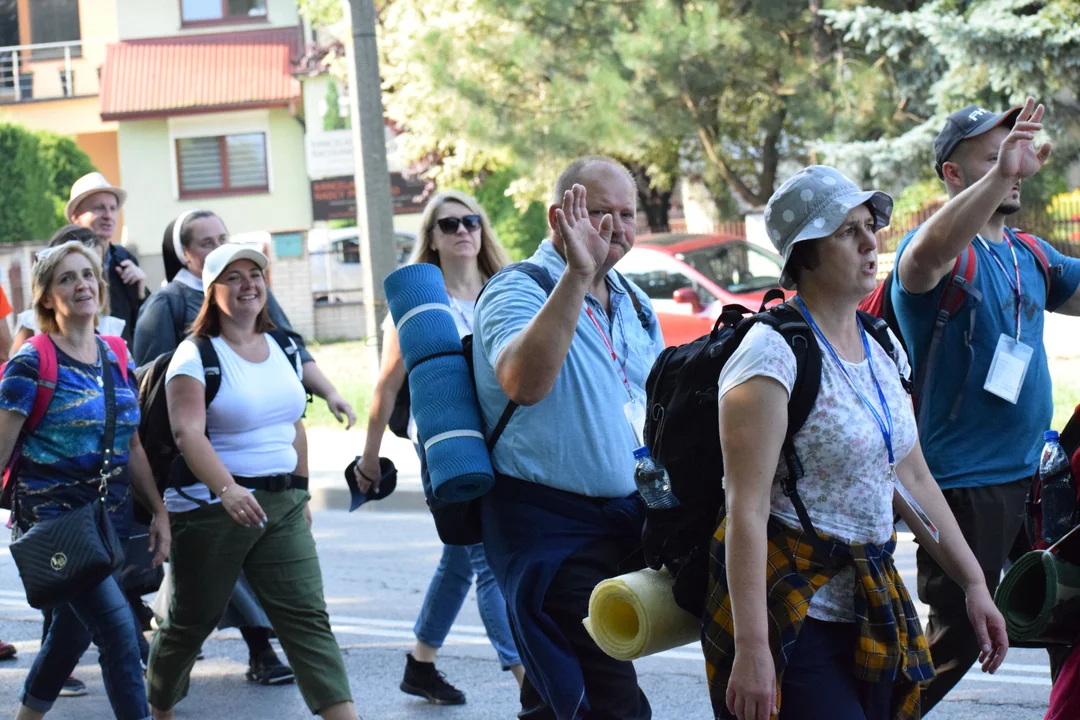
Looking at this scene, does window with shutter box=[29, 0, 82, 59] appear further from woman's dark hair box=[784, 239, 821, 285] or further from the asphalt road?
woman's dark hair box=[784, 239, 821, 285]

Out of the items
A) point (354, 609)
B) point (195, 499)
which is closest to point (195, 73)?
point (354, 609)

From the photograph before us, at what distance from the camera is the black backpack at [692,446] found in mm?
3182

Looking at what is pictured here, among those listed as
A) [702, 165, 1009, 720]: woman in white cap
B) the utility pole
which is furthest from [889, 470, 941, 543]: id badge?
the utility pole

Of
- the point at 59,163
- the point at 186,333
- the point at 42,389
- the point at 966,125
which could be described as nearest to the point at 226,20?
the point at 59,163

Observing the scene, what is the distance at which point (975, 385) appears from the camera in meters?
4.38

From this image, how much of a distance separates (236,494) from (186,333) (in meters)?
1.53

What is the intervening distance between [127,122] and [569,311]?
32.0 metres

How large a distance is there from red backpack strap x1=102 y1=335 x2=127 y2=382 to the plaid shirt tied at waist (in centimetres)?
294

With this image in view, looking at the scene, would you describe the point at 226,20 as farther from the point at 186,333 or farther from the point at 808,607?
the point at 808,607

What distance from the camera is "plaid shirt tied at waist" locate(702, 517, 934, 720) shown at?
120 inches

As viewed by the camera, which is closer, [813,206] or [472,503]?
[813,206]

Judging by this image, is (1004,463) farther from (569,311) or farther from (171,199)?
(171,199)

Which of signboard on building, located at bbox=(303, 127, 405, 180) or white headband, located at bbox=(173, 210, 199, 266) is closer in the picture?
white headband, located at bbox=(173, 210, 199, 266)

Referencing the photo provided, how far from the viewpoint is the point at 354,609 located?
7.67 m
